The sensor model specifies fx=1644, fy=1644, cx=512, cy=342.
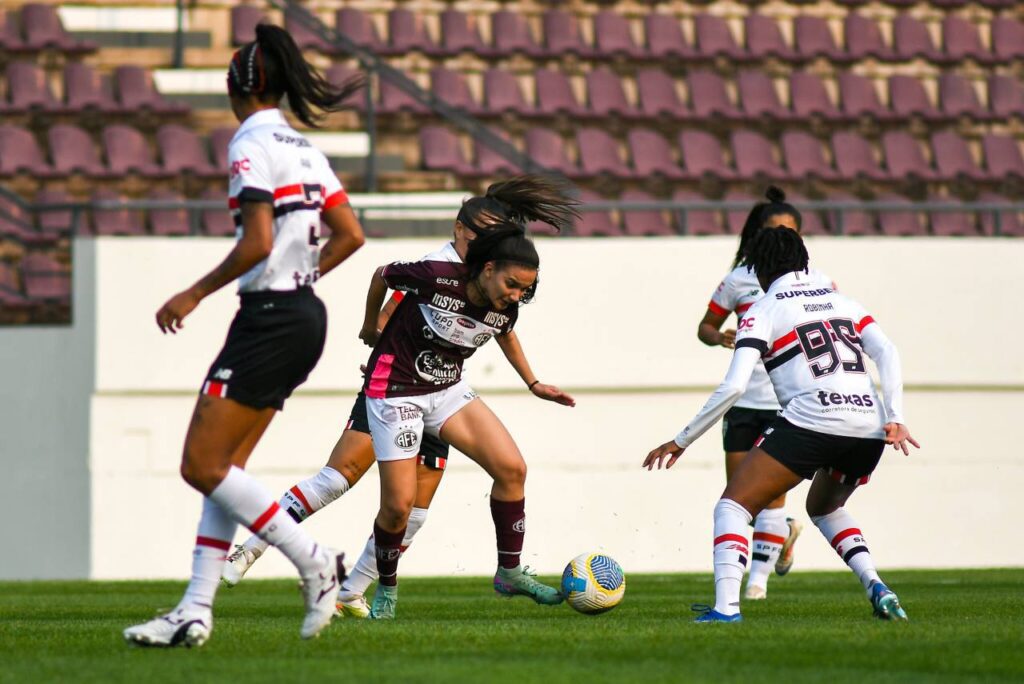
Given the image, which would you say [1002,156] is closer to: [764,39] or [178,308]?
[764,39]

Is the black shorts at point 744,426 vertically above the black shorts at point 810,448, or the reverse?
the black shorts at point 810,448

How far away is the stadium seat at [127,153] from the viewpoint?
1620cm

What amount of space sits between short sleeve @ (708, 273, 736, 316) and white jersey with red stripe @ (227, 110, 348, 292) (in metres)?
3.87

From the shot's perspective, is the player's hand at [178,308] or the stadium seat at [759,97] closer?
the player's hand at [178,308]

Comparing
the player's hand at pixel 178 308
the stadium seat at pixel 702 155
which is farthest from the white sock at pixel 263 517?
the stadium seat at pixel 702 155

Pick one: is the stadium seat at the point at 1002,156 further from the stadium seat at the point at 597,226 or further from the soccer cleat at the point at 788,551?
the soccer cleat at the point at 788,551

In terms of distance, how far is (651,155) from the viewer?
17.8 m

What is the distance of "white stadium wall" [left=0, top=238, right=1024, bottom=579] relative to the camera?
12844 millimetres

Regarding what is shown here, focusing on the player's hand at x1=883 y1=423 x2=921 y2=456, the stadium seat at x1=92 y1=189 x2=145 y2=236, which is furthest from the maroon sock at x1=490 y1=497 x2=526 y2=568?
the stadium seat at x1=92 y1=189 x2=145 y2=236

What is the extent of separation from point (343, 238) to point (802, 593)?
539 cm

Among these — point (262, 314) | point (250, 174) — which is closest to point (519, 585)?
point (262, 314)

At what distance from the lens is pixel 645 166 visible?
17594 mm

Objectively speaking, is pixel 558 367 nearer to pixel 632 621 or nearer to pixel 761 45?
pixel 632 621

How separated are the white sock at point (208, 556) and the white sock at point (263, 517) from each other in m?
0.10
